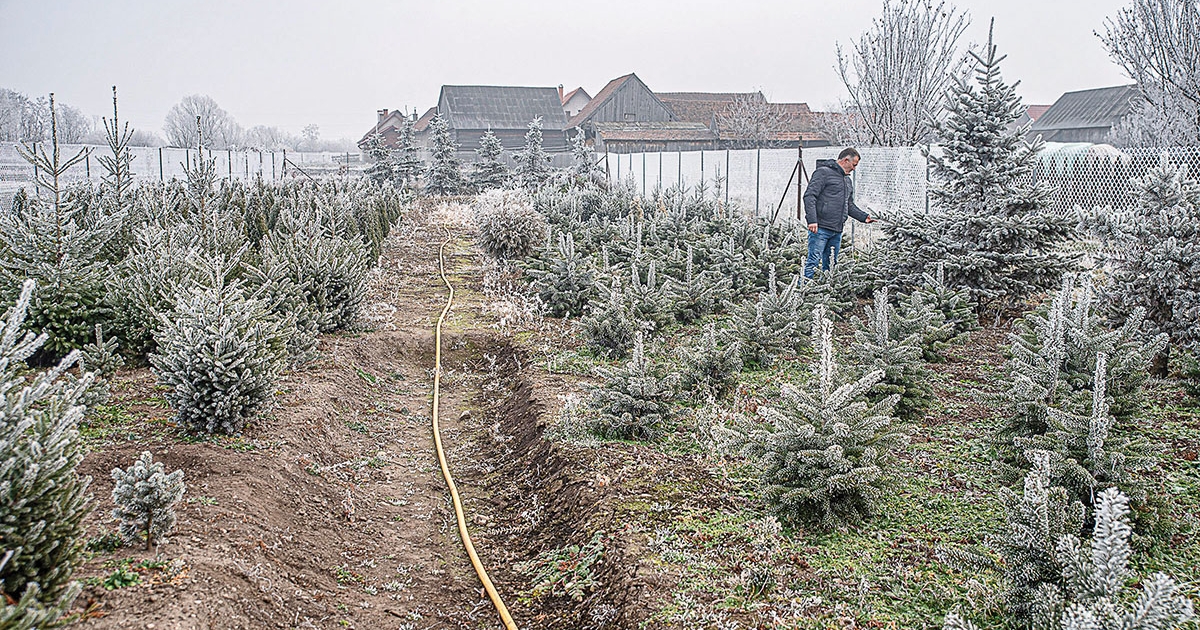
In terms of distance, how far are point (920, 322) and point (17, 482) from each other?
6191mm

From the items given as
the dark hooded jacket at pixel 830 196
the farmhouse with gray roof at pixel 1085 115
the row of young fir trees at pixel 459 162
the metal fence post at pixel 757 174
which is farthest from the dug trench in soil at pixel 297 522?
the farmhouse with gray roof at pixel 1085 115

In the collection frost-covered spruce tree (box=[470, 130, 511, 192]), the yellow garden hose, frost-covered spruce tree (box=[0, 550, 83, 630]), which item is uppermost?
frost-covered spruce tree (box=[470, 130, 511, 192])

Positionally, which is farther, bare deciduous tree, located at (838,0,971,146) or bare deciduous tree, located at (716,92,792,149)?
bare deciduous tree, located at (716,92,792,149)

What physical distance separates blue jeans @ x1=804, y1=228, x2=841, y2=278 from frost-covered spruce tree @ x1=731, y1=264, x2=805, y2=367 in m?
2.21

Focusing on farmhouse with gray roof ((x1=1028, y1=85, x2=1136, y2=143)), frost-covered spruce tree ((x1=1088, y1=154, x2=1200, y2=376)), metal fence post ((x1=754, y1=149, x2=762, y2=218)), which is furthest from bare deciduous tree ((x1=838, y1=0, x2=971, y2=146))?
farmhouse with gray roof ((x1=1028, y1=85, x2=1136, y2=143))

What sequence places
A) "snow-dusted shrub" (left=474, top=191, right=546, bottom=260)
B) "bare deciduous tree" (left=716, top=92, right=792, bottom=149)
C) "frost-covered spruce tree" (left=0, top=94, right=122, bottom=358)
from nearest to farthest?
"frost-covered spruce tree" (left=0, top=94, right=122, bottom=358) < "snow-dusted shrub" (left=474, top=191, right=546, bottom=260) < "bare deciduous tree" (left=716, top=92, right=792, bottom=149)

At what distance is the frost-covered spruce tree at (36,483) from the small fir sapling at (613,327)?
5.64 meters

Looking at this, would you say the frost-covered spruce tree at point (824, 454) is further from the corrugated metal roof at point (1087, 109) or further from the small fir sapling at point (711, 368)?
the corrugated metal roof at point (1087, 109)

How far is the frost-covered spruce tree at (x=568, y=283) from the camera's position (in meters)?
10.8

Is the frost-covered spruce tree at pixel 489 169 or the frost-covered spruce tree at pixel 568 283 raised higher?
the frost-covered spruce tree at pixel 489 169

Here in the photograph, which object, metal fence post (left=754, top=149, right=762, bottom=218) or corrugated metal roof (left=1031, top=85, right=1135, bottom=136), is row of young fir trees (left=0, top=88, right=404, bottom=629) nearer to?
metal fence post (left=754, top=149, right=762, bottom=218)

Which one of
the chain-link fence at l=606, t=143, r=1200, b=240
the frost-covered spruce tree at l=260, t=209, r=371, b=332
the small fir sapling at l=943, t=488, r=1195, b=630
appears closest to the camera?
the small fir sapling at l=943, t=488, r=1195, b=630

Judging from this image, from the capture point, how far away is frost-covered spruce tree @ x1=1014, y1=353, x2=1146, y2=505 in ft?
12.5

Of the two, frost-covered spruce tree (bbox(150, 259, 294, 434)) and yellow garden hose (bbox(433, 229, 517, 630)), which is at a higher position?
frost-covered spruce tree (bbox(150, 259, 294, 434))
